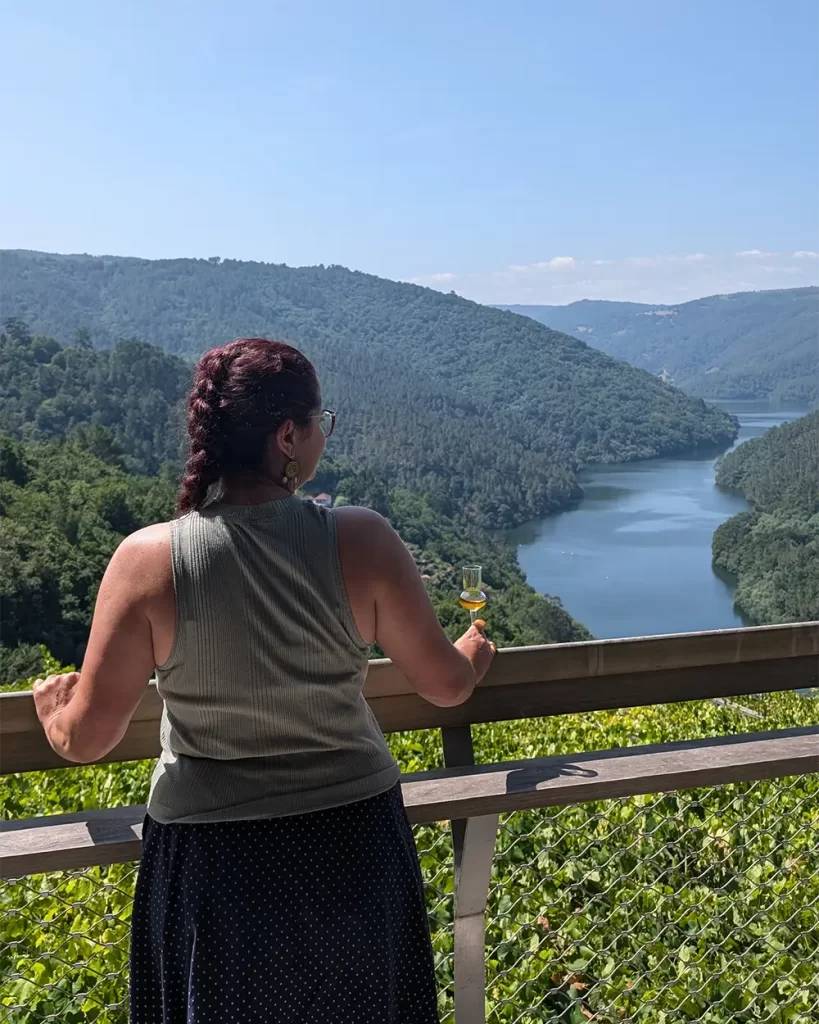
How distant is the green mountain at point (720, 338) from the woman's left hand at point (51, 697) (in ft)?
343

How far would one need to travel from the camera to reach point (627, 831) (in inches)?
90.1

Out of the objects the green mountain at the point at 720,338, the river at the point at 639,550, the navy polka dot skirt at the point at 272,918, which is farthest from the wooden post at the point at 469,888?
the green mountain at the point at 720,338

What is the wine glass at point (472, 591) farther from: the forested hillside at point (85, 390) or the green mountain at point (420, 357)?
the green mountain at point (420, 357)

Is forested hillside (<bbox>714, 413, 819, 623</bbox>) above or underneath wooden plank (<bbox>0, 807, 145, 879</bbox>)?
underneath

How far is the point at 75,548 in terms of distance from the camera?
30.1 meters

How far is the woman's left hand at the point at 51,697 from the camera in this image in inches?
41.3

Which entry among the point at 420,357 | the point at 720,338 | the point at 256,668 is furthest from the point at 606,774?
the point at 720,338

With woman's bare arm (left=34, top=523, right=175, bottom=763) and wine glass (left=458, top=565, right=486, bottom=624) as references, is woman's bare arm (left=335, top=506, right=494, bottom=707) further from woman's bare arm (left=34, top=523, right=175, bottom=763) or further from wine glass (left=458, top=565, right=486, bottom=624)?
wine glass (left=458, top=565, right=486, bottom=624)

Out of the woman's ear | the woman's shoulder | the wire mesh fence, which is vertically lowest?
the wire mesh fence

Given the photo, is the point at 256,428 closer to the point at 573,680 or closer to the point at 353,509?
the point at 353,509

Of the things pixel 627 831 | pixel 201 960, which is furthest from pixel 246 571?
pixel 627 831

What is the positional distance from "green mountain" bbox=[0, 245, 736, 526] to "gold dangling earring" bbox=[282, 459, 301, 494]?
63.5 m

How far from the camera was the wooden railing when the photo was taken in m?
1.08

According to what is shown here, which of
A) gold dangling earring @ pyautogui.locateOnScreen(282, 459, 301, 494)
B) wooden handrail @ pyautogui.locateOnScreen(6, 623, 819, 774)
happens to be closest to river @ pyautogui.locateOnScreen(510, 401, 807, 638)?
wooden handrail @ pyautogui.locateOnScreen(6, 623, 819, 774)
